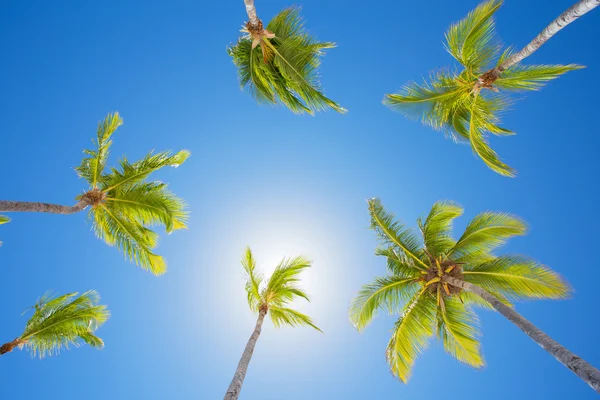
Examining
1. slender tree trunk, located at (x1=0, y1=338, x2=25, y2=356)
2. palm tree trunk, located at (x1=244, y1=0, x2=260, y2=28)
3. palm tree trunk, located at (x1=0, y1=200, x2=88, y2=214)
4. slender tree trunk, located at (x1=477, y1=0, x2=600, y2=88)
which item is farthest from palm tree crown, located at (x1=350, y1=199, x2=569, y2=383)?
slender tree trunk, located at (x1=0, y1=338, x2=25, y2=356)

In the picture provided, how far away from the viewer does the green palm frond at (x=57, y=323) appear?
10.9 meters

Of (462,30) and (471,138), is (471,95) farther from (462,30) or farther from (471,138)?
(462,30)

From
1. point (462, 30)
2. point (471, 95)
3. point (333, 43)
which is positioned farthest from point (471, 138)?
point (333, 43)

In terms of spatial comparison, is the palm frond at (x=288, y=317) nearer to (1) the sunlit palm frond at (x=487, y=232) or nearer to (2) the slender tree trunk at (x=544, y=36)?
(1) the sunlit palm frond at (x=487, y=232)

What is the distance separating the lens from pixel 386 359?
11.1 meters

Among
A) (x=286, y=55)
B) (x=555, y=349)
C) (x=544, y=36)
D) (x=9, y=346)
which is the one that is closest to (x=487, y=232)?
(x=555, y=349)

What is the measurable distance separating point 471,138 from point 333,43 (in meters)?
5.12

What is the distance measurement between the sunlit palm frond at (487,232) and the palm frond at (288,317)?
17.3ft

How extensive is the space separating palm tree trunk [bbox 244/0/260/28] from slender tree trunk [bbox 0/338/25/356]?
11.7 metres

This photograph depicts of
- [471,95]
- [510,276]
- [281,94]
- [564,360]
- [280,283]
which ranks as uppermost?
[471,95]

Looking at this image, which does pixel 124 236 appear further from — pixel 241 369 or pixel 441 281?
pixel 441 281

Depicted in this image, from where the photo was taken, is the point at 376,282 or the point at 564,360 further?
the point at 376,282

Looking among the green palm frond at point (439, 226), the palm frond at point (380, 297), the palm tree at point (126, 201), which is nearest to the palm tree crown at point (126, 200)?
the palm tree at point (126, 201)

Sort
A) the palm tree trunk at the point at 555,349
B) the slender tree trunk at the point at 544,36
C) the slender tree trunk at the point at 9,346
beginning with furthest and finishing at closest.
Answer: the slender tree trunk at the point at 9,346
the slender tree trunk at the point at 544,36
the palm tree trunk at the point at 555,349
